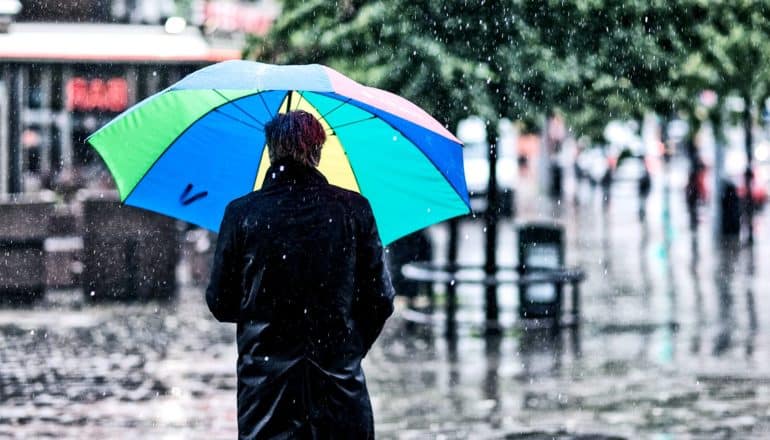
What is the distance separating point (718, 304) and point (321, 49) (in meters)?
5.45

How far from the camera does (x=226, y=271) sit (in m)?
4.39

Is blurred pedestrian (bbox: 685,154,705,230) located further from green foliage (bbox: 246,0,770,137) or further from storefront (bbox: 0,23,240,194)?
green foliage (bbox: 246,0,770,137)

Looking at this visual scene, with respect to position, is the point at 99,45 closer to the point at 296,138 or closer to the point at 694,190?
the point at 694,190

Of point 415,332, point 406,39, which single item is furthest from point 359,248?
point 415,332

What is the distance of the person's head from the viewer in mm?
4414

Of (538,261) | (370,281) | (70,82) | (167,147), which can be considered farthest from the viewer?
(70,82)

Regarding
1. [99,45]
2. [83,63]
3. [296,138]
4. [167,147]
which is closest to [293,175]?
[296,138]

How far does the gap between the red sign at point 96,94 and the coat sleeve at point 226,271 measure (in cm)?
2132

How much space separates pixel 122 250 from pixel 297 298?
38.8 feet

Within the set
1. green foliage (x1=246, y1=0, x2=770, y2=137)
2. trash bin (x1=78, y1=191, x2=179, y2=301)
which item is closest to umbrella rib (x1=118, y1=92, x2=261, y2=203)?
green foliage (x1=246, y1=0, x2=770, y2=137)

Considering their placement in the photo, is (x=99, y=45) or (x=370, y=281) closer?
(x=370, y=281)

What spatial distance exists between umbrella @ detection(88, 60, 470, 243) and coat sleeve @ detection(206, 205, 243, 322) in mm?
827

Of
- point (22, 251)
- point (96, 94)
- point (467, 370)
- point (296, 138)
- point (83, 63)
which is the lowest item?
point (467, 370)

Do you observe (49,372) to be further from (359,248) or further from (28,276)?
(359,248)
